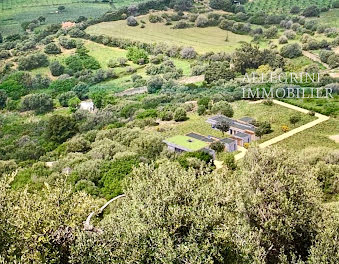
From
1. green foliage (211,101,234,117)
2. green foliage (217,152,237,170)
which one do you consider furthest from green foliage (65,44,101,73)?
green foliage (217,152,237,170)

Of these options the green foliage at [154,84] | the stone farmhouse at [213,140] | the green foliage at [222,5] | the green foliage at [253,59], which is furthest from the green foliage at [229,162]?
the green foliage at [222,5]

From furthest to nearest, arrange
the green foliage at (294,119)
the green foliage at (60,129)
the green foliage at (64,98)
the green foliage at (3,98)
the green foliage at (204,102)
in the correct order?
1. the green foliage at (3,98)
2. the green foliage at (64,98)
3. the green foliage at (204,102)
4. the green foliage at (60,129)
5. the green foliage at (294,119)

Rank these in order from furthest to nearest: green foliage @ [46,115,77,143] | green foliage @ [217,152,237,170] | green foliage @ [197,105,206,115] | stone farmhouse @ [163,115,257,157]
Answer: green foliage @ [197,105,206,115], green foliage @ [46,115,77,143], stone farmhouse @ [163,115,257,157], green foliage @ [217,152,237,170]

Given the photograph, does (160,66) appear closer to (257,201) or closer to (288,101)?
(288,101)

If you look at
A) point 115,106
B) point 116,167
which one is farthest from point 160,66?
point 116,167

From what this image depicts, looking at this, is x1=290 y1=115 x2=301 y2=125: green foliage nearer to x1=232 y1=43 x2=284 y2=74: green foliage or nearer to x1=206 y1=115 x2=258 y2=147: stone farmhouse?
x1=206 y1=115 x2=258 y2=147: stone farmhouse

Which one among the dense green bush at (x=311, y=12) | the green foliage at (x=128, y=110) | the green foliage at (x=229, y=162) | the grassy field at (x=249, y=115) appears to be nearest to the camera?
the green foliage at (x=229, y=162)

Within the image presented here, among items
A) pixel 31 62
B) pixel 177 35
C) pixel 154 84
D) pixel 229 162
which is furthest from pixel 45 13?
pixel 229 162

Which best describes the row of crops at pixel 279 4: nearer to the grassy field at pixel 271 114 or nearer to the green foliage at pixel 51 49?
the green foliage at pixel 51 49
